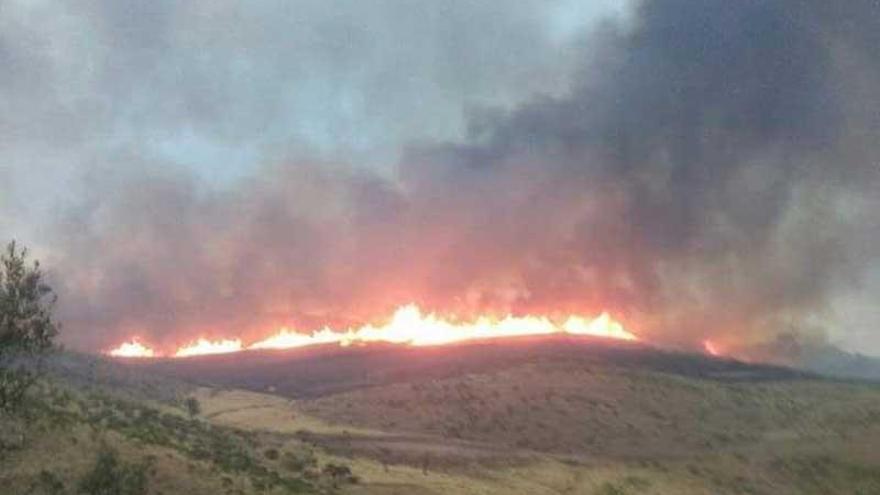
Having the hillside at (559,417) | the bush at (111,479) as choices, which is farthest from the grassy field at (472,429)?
the bush at (111,479)

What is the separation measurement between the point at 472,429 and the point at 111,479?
85.6m

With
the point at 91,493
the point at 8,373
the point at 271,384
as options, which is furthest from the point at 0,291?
the point at 271,384

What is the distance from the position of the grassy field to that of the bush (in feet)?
3.16

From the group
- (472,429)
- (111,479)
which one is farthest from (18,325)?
(472,429)

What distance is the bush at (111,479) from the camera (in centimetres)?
4322

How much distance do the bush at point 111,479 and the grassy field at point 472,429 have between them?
963 mm

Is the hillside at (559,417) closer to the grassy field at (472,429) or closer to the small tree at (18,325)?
the grassy field at (472,429)

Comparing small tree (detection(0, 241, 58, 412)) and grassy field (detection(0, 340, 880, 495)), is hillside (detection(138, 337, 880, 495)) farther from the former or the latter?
small tree (detection(0, 241, 58, 412))

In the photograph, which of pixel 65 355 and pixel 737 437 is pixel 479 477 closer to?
pixel 737 437

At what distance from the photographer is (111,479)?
44.0 metres

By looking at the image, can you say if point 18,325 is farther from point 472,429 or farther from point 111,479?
point 472,429

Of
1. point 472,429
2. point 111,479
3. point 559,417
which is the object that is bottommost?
point 472,429

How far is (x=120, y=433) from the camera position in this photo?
186ft

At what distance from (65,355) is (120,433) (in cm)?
11347
